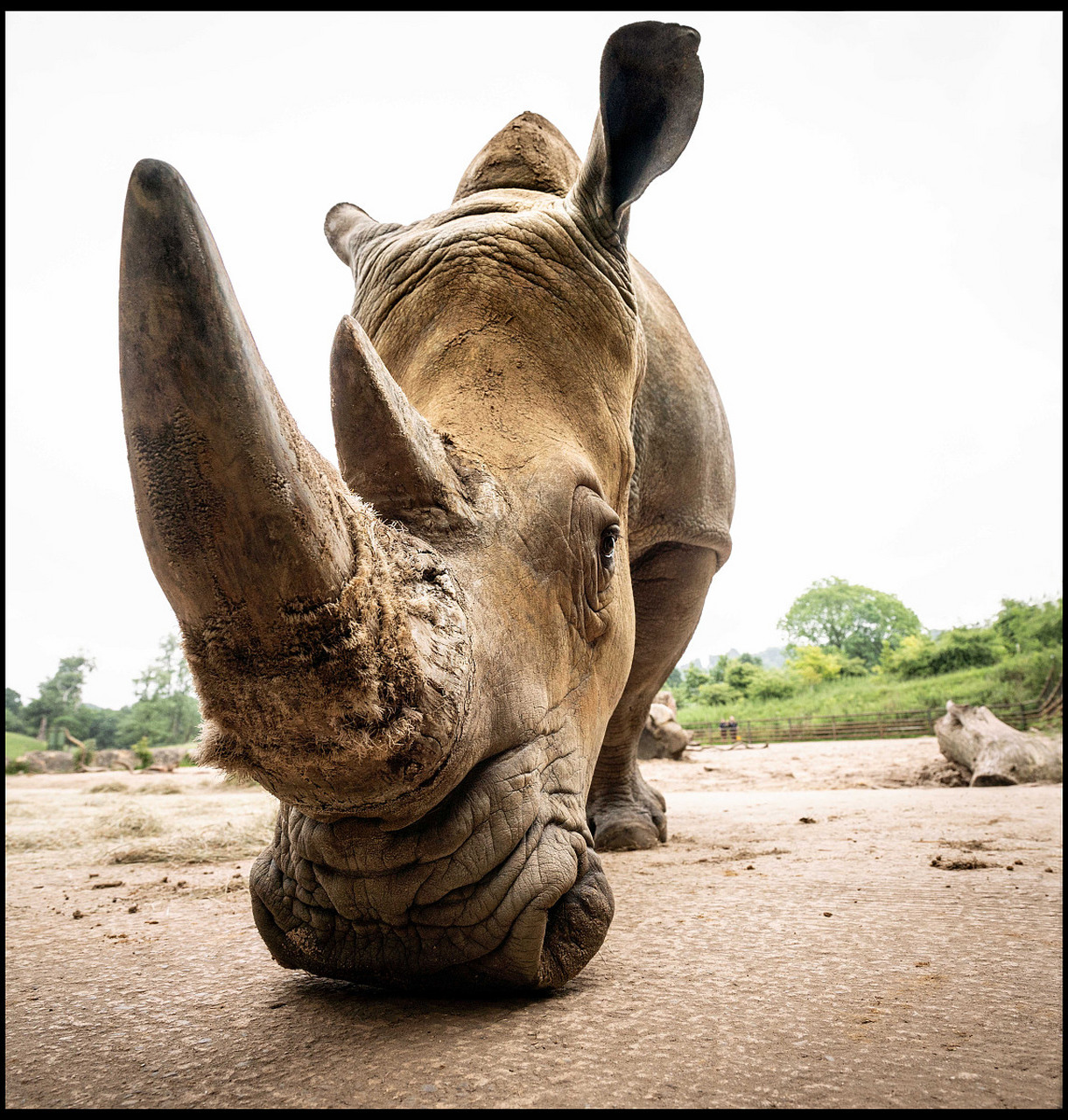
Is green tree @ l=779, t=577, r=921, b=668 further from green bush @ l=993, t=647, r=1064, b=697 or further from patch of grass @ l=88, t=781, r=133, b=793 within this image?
patch of grass @ l=88, t=781, r=133, b=793

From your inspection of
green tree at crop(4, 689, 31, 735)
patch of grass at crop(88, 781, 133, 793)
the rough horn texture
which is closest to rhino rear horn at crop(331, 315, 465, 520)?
the rough horn texture

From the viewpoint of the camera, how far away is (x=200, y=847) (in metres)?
4.77

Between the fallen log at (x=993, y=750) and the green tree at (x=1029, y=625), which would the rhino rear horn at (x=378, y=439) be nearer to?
the fallen log at (x=993, y=750)

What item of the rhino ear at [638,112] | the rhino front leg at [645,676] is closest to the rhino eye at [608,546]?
the rhino ear at [638,112]

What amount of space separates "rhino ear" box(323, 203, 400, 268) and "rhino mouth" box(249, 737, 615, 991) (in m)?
2.76

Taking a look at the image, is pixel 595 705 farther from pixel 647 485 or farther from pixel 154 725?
pixel 154 725

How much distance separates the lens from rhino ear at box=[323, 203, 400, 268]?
3920 millimetres

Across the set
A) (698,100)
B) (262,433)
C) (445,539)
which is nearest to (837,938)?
(445,539)

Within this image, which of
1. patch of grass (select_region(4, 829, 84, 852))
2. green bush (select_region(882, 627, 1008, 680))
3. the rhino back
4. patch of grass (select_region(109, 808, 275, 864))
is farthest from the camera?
green bush (select_region(882, 627, 1008, 680))

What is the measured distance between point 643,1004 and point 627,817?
271cm

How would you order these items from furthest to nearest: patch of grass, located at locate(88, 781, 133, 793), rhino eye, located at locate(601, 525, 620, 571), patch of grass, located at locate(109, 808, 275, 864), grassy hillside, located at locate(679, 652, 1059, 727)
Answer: grassy hillside, located at locate(679, 652, 1059, 727) → patch of grass, located at locate(88, 781, 133, 793) → patch of grass, located at locate(109, 808, 275, 864) → rhino eye, located at locate(601, 525, 620, 571)

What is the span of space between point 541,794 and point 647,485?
7.20 ft

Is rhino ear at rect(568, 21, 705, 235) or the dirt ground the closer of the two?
the dirt ground

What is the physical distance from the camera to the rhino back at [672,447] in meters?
3.91
